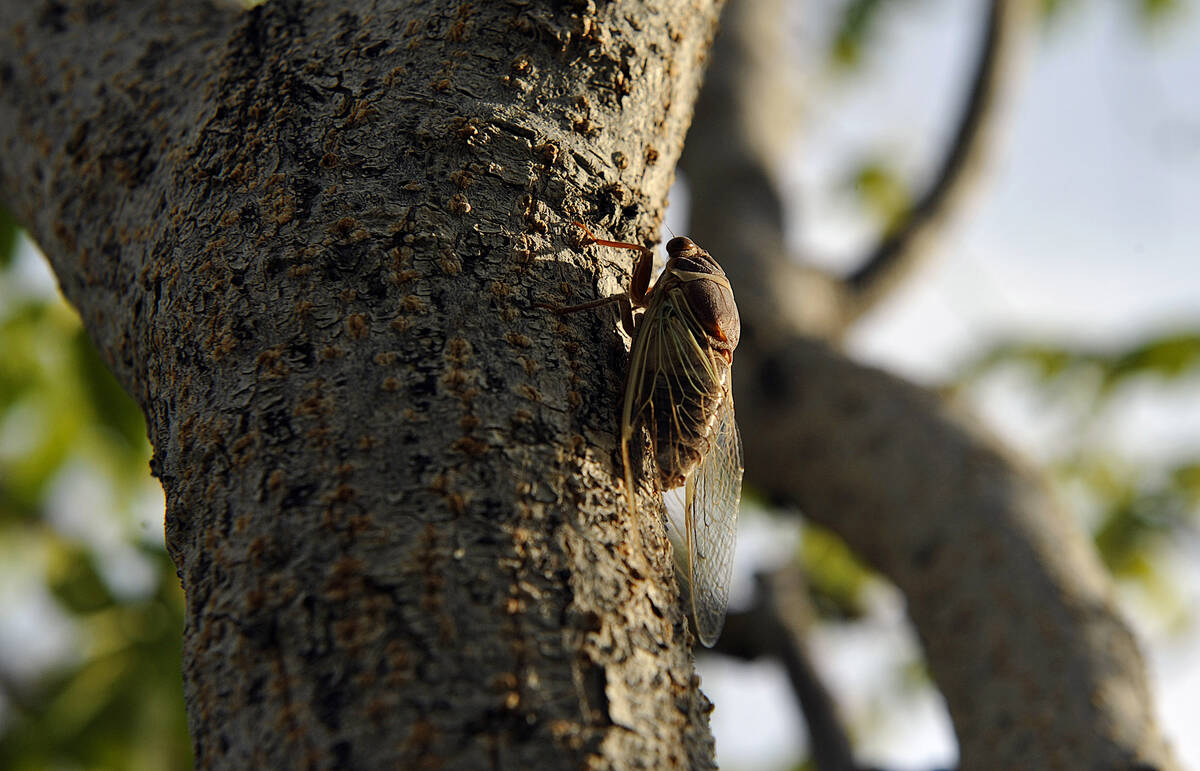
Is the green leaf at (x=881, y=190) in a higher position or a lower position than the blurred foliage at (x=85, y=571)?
higher

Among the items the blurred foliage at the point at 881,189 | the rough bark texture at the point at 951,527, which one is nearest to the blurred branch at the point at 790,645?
the rough bark texture at the point at 951,527


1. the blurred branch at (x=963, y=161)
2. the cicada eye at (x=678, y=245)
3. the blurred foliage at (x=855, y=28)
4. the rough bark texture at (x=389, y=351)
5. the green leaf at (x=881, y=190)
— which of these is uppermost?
the blurred foliage at (x=855, y=28)

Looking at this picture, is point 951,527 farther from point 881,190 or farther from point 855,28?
point 855,28

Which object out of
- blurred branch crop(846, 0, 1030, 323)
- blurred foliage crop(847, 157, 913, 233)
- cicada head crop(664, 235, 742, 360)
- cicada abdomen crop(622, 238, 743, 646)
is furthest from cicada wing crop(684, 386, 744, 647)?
blurred foliage crop(847, 157, 913, 233)

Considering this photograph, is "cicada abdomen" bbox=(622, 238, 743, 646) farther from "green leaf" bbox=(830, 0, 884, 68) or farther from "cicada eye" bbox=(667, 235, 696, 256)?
"green leaf" bbox=(830, 0, 884, 68)

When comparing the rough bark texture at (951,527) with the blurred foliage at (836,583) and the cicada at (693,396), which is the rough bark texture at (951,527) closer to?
the cicada at (693,396)

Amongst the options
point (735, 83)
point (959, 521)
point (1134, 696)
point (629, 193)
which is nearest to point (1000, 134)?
point (735, 83)

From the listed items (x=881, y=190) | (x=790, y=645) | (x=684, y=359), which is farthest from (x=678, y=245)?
(x=881, y=190)
